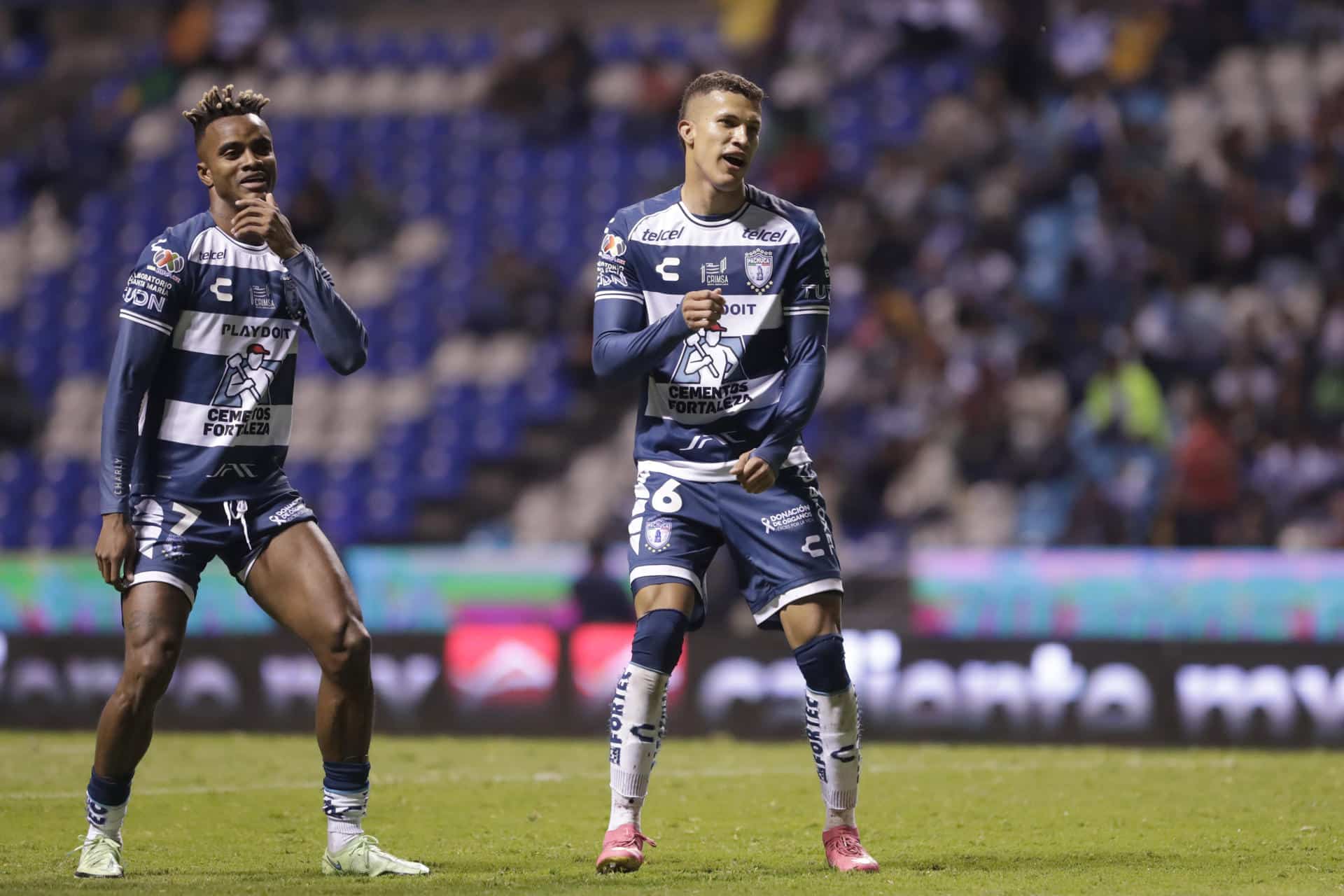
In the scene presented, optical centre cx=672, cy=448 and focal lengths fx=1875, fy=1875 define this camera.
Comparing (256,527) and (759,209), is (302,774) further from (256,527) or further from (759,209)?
(759,209)

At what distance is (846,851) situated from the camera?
6.24 m

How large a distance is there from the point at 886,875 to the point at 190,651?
24.7 feet

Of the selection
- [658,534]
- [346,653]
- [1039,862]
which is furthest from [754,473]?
[1039,862]

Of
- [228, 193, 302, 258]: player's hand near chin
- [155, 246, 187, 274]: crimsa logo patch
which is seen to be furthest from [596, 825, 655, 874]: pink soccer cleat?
[155, 246, 187, 274]: crimsa logo patch

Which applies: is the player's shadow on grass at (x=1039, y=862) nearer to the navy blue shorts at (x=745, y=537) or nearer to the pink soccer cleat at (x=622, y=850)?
the pink soccer cleat at (x=622, y=850)

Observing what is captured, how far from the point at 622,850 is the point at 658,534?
41.7 inches

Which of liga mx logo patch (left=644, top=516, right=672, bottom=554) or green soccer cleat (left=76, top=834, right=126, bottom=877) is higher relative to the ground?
liga mx logo patch (left=644, top=516, right=672, bottom=554)

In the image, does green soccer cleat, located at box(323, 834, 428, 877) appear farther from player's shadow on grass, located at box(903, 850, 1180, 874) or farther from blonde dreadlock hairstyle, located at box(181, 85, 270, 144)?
blonde dreadlock hairstyle, located at box(181, 85, 270, 144)

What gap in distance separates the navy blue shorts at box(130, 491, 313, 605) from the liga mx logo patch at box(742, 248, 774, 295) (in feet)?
5.76

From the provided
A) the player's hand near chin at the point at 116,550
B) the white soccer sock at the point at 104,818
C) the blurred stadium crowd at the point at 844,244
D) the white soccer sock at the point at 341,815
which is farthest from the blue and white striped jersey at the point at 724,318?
the blurred stadium crowd at the point at 844,244

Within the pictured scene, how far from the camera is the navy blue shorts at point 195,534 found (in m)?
6.30

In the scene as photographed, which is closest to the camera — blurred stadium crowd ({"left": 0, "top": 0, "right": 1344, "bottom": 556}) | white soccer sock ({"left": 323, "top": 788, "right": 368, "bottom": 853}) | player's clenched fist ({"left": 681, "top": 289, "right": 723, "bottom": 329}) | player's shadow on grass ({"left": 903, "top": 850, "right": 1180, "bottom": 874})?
player's clenched fist ({"left": 681, "top": 289, "right": 723, "bottom": 329})

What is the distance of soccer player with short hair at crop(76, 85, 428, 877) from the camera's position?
6199mm

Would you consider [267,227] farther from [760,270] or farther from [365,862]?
[365,862]
